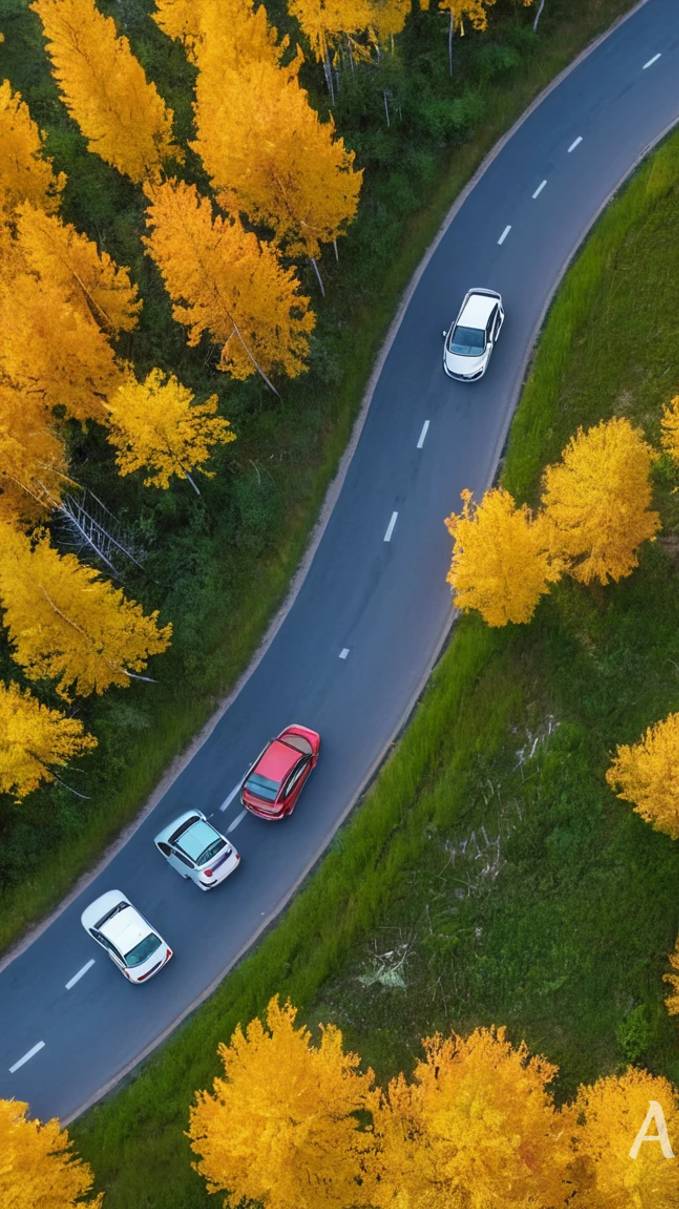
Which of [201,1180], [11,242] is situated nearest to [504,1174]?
[201,1180]

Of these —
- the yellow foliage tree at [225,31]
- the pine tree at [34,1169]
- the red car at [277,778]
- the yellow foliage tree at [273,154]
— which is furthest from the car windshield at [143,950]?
the yellow foliage tree at [225,31]

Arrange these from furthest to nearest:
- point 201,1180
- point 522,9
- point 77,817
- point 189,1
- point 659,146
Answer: point 522,9 → point 659,146 → point 189,1 → point 77,817 → point 201,1180

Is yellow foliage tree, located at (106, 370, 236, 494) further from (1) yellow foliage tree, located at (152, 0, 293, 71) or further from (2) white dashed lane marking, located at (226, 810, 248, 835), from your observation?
(1) yellow foliage tree, located at (152, 0, 293, 71)

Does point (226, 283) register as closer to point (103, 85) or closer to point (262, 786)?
point (103, 85)

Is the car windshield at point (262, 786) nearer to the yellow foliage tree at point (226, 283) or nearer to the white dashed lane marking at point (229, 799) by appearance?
the white dashed lane marking at point (229, 799)

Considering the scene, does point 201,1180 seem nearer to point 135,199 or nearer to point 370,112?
point 135,199

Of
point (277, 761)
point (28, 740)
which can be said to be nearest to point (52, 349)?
point (28, 740)

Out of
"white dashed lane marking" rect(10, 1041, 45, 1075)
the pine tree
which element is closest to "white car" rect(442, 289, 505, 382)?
"white dashed lane marking" rect(10, 1041, 45, 1075)
